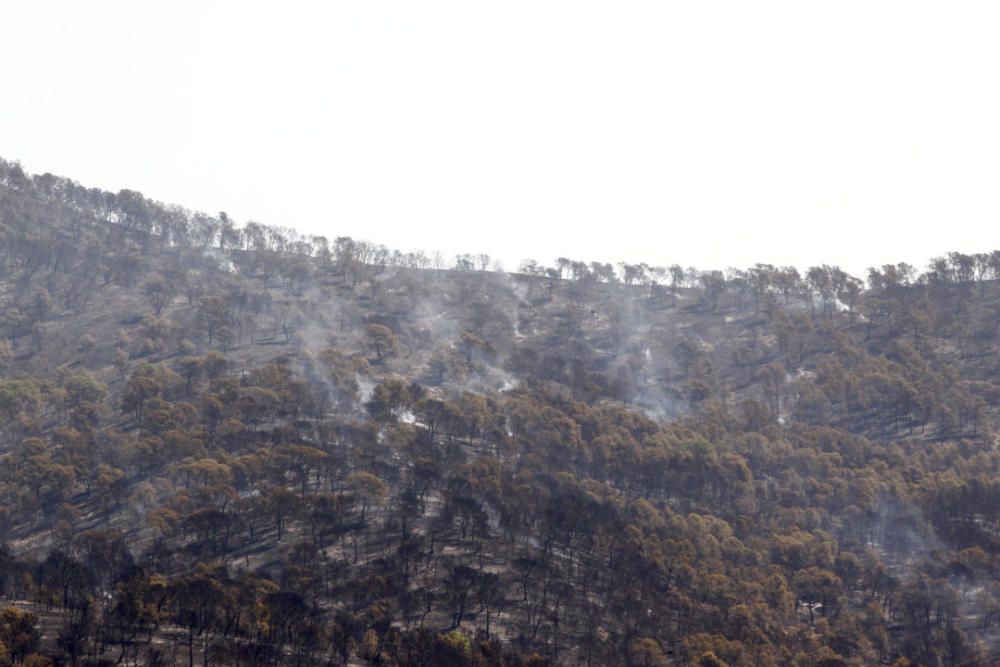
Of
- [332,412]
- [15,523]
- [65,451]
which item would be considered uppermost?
[332,412]

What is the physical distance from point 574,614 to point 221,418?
67802 millimetres

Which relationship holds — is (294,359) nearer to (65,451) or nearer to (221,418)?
(221,418)

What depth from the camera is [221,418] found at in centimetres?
14425

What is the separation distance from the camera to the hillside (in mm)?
96250

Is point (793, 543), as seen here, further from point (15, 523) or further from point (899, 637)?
point (15, 523)

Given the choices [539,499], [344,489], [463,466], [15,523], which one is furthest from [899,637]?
[15,523]

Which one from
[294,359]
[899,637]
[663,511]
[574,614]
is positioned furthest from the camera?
[294,359]

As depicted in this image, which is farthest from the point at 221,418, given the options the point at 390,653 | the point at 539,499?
the point at 390,653

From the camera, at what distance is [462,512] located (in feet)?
396

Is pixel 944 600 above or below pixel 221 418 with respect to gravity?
below

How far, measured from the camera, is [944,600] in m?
115

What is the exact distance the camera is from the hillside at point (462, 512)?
9625 cm

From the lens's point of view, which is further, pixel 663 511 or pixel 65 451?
pixel 663 511

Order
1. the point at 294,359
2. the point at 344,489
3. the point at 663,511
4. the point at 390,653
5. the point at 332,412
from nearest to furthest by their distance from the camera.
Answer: the point at 390,653 < the point at 344,489 < the point at 663,511 < the point at 332,412 < the point at 294,359
